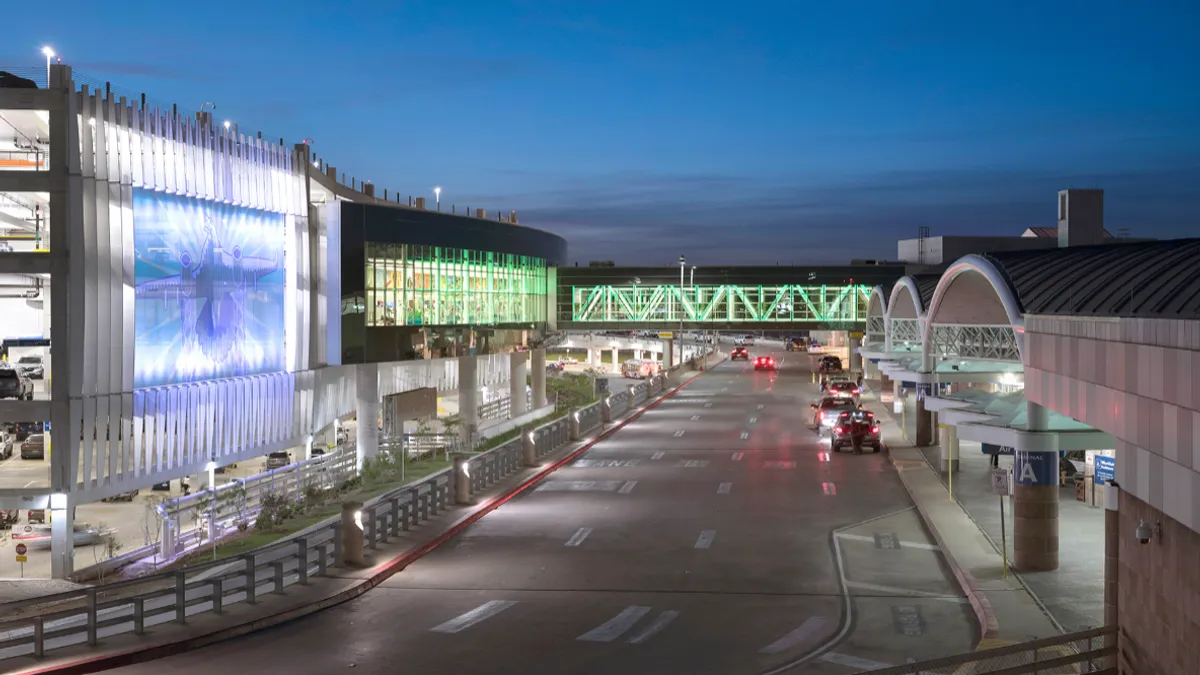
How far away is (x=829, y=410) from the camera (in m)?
52.0

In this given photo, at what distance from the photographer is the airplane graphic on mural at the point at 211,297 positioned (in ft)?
110

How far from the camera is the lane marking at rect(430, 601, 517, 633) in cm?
1875

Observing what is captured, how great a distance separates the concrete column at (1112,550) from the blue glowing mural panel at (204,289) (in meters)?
24.2

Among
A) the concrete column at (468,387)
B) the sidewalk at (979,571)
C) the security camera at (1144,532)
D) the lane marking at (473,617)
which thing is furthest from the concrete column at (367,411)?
the security camera at (1144,532)

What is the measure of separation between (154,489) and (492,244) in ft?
88.6

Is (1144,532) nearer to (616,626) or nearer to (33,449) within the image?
(616,626)

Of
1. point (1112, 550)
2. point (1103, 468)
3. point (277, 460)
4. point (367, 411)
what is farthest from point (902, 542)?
point (277, 460)

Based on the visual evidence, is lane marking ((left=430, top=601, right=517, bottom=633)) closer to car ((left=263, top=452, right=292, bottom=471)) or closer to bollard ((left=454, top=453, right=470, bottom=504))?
bollard ((left=454, top=453, right=470, bottom=504))

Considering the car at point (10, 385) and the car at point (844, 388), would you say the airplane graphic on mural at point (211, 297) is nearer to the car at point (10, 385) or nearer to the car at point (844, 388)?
the car at point (10, 385)

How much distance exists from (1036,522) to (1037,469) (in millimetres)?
1203

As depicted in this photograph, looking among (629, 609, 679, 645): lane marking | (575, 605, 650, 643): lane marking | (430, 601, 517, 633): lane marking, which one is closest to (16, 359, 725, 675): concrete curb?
(430, 601, 517, 633): lane marking

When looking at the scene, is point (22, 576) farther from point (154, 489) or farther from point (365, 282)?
point (365, 282)

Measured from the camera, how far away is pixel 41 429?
49.9 m

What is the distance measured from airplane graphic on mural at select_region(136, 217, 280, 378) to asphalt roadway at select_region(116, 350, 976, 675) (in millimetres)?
10503
